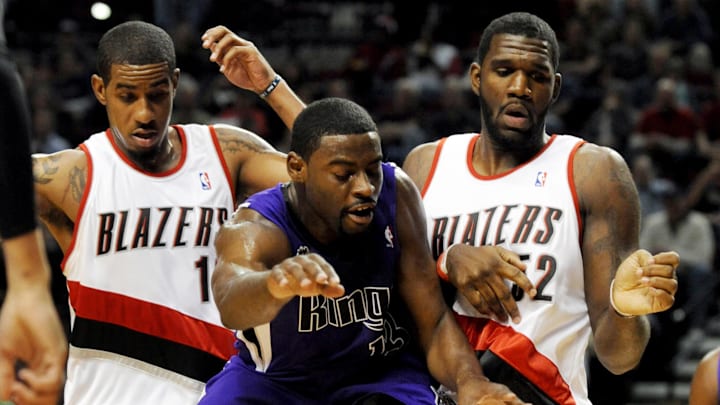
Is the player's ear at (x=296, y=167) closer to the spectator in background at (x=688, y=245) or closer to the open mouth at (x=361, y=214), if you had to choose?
the open mouth at (x=361, y=214)

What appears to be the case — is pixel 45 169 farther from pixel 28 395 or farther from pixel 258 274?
pixel 28 395

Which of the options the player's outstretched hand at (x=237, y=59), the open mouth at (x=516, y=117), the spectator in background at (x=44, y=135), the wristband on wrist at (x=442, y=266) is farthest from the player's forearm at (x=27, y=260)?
the spectator in background at (x=44, y=135)

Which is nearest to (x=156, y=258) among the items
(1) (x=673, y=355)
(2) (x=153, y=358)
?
(2) (x=153, y=358)

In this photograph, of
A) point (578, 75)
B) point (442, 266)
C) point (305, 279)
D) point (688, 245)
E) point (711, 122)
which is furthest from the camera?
point (578, 75)

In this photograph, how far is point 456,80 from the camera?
37.1ft

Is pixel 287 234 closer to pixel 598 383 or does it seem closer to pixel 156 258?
pixel 156 258

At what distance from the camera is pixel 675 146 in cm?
1076

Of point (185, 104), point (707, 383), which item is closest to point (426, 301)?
point (707, 383)

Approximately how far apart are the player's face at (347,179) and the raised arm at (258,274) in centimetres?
20

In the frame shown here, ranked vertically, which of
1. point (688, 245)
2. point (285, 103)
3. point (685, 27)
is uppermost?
point (285, 103)

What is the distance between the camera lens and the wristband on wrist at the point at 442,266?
425cm

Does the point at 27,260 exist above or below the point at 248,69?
above

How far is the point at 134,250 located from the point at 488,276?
1448 mm

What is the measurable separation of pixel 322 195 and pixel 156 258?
3.35 feet
